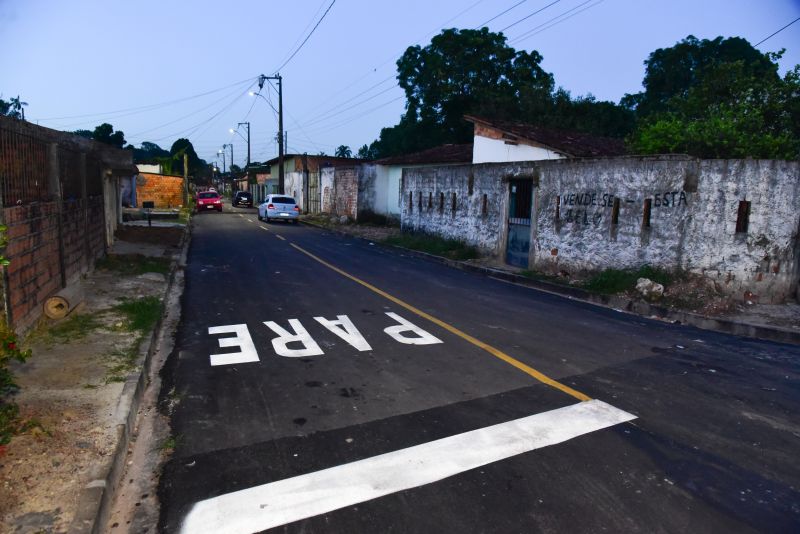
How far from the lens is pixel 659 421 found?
4.85 metres

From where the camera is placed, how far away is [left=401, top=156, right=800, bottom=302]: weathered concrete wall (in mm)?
9648

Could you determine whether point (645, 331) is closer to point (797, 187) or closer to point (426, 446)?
point (797, 187)

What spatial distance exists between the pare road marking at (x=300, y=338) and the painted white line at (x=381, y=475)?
2.68 m

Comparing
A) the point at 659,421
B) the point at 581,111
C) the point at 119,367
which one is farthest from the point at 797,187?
the point at 581,111

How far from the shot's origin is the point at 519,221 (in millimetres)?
15305

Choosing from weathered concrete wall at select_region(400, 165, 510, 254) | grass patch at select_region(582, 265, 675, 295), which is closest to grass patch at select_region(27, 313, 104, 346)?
grass patch at select_region(582, 265, 675, 295)

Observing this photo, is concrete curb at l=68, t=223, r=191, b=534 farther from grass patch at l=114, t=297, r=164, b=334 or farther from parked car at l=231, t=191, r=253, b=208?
parked car at l=231, t=191, r=253, b=208

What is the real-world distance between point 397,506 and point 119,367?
369 centimetres

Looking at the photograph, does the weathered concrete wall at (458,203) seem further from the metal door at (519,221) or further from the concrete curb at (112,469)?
the concrete curb at (112,469)

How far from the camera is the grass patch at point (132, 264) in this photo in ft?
40.1

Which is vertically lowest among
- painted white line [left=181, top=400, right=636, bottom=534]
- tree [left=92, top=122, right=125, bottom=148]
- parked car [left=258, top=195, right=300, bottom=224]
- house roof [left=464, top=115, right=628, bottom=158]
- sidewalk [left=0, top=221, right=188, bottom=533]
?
painted white line [left=181, top=400, right=636, bottom=534]

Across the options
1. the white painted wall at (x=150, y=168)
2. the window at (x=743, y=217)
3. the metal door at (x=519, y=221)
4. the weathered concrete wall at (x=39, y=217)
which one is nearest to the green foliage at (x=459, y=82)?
the white painted wall at (x=150, y=168)

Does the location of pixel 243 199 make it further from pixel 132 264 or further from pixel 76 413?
pixel 76 413

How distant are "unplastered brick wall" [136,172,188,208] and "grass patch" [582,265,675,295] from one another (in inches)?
1609
